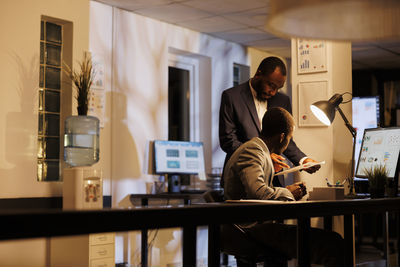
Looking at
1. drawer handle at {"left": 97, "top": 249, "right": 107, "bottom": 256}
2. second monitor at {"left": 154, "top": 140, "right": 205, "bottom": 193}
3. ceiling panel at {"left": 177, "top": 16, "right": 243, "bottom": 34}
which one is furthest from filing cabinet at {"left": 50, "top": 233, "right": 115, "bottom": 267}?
ceiling panel at {"left": 177, "top": 16, "right": 243, "bottom": 34}

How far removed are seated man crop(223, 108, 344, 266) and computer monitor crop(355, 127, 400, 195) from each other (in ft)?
3.76

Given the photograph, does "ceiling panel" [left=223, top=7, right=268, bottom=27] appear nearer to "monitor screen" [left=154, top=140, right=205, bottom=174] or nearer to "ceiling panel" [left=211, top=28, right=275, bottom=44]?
"ceiling panel" [left=211, top=28, right=275, bottom=44]

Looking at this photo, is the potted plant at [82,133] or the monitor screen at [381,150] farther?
the potted plant at [82,133]

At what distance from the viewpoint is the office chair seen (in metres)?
2.49

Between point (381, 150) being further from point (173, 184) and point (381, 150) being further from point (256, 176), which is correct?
point (173, 184)

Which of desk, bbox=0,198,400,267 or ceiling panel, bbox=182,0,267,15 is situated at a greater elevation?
ceiling panel, bbox=182,0,267,15

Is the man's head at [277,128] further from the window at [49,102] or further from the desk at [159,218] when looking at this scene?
the window at [49,102]

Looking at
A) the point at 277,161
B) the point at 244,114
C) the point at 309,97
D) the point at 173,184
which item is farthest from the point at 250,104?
the point at 173,184

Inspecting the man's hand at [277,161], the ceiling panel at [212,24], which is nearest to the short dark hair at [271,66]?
the man's hand at [277,161]

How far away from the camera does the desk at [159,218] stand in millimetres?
1236

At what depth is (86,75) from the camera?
4.93 m

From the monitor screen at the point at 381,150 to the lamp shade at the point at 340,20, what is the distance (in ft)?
6.25

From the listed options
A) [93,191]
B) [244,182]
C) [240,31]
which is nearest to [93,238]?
[93,191]

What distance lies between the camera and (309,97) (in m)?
4.38
